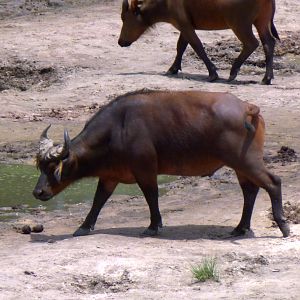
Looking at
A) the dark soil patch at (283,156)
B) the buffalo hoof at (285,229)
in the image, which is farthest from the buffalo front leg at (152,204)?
the dark soil patch at (283,156)

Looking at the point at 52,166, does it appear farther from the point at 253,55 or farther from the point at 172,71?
the point at 253,55

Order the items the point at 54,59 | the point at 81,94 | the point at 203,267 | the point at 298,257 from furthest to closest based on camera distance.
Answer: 1. the point at 54,59
2. the point at 81,94
3. the point at 298,257
4. the point at 203,267

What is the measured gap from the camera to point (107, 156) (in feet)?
32.7

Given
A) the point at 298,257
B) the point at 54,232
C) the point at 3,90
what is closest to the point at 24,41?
the point at 3,90

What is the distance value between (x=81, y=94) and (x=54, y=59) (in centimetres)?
207

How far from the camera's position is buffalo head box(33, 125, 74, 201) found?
32.3ft

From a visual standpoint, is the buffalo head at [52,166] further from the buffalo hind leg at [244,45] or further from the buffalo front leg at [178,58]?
the buffalo front leg at [178,58]

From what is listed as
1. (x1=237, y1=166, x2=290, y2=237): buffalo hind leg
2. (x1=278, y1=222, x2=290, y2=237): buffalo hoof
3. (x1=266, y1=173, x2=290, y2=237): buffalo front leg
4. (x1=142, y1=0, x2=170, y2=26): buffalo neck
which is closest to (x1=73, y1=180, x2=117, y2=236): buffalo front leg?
(x1=237, y1=166, x2=290, y2=237): buffalo hind leg

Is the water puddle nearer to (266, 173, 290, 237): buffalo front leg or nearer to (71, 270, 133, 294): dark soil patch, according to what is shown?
(266, 173, 290, 237): buffalo front leg

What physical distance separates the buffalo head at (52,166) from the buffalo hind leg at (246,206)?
1.46 meters

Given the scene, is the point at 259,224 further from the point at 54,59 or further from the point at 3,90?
the point at 54,59

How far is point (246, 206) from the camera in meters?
10.1

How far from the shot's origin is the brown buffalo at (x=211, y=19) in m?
17.5

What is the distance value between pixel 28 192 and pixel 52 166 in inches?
104
